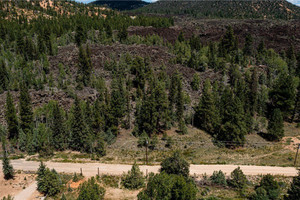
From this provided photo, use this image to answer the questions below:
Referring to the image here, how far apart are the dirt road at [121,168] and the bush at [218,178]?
1750 millimetres

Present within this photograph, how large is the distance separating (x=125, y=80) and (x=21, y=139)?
110 ft

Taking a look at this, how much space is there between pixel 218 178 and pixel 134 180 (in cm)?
1398

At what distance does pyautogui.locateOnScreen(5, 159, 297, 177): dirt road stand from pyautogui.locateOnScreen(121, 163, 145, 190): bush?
277 centimetres

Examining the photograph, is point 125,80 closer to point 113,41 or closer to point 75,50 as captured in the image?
point 75,50

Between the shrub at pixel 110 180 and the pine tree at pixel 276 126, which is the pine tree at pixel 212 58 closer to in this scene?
the pine tree at pixel 276 126

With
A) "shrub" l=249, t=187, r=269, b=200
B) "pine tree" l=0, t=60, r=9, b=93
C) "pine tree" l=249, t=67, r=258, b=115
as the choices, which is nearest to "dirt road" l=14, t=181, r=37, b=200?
"shrub" l=249, t=187, r=269, b=200

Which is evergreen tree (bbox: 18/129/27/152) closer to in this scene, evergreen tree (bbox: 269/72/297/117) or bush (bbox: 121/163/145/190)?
bush (bbox: 121/163/145/190)

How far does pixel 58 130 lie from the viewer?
51531 mm

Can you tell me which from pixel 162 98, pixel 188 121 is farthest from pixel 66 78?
pixel 188 121

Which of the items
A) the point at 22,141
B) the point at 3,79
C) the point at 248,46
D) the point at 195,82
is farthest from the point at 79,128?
the point at 248,46

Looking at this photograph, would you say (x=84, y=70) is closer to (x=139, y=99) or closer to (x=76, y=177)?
(x=139, y=99)

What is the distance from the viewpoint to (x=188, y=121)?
65000 mm

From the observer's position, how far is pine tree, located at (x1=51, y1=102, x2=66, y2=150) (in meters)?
50.9

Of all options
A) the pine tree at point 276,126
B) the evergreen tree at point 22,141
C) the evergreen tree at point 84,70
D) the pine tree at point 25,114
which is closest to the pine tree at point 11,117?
the pine tree at point 25,114
